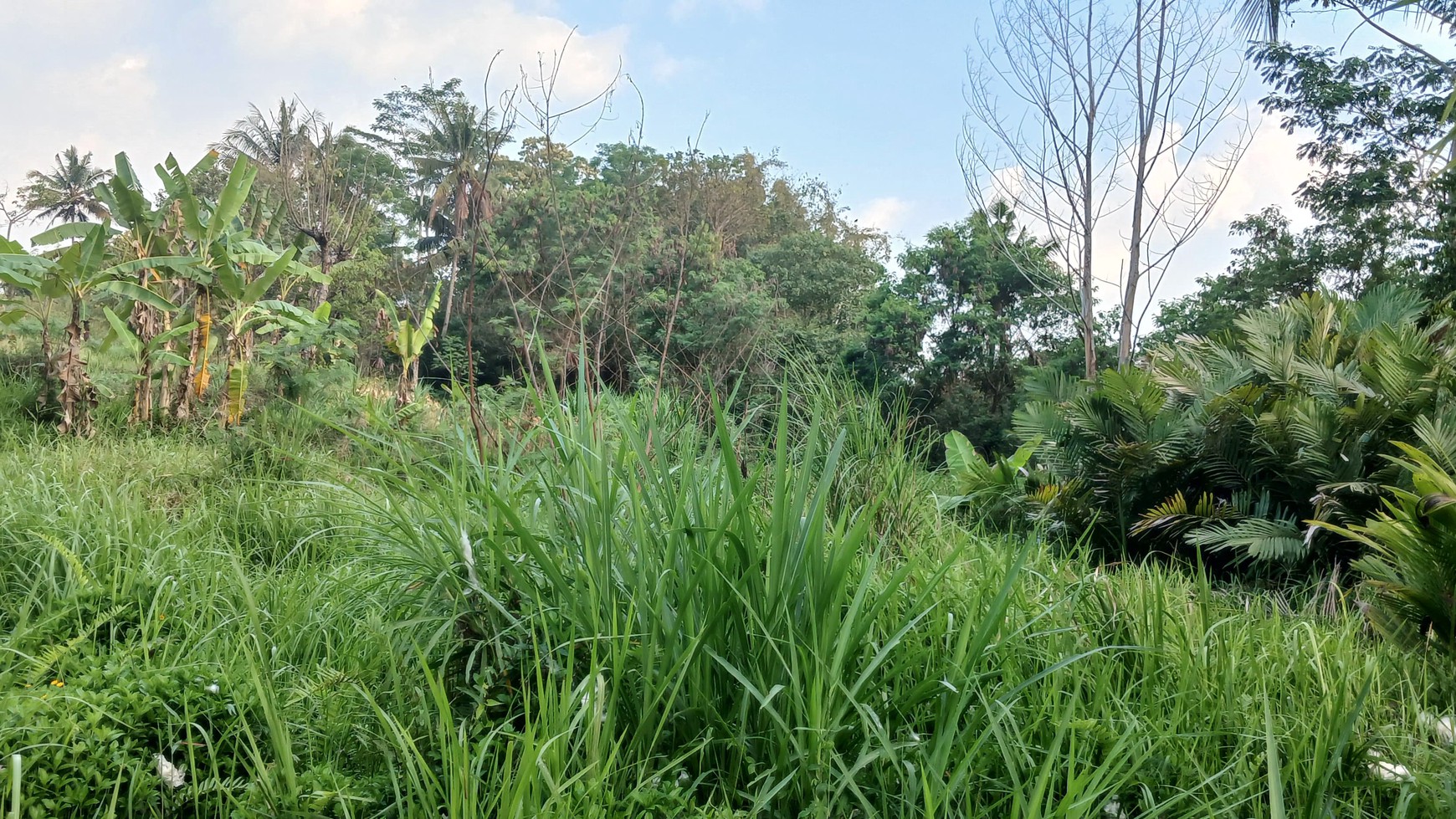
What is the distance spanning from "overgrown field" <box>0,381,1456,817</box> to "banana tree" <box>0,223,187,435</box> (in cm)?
422

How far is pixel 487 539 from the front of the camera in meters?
2.05

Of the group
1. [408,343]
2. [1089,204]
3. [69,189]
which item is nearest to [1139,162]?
[1089,204]

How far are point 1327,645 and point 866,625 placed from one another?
6.05 feet

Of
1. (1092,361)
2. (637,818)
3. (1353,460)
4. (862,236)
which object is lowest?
(637,818)

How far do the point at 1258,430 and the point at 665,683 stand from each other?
466 centimetres

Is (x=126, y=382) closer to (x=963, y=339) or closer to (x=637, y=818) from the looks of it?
(x=637, y=818)

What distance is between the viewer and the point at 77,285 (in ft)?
20.9

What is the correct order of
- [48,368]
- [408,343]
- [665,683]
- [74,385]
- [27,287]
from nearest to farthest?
[665,683] → [74,385] → [27,287] → [48,368] → [408,343]

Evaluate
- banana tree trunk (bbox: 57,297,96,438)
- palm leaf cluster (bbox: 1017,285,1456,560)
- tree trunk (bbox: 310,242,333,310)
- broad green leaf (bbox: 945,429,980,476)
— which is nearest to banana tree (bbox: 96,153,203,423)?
banana tree trunk (bbox: 57,297,96,438)

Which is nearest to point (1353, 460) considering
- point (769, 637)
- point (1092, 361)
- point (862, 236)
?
point (769, 637)

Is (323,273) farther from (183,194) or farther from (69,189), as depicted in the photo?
(69,189)

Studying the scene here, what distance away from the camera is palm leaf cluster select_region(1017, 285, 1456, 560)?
451 cm

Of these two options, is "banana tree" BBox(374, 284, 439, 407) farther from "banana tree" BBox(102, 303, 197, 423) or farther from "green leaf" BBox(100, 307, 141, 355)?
"green leaf" BBox(100, 307, 141, 355)

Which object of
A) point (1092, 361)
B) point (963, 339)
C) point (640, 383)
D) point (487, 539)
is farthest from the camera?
point (963, 339)
